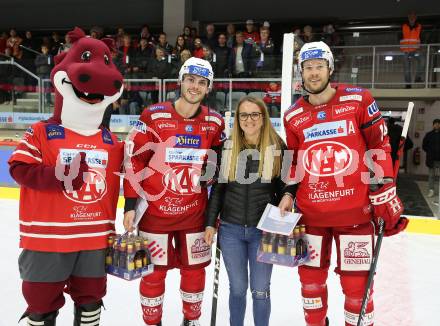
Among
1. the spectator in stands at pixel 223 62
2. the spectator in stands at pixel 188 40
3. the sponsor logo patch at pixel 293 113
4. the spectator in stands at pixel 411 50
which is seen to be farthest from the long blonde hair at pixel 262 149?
the spectator in stands at pixel 411 50

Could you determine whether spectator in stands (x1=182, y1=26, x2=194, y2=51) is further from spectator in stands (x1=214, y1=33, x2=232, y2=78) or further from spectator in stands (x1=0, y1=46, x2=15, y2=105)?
spectator in stands (x1=0, y1=46, x2=15, y2=105)

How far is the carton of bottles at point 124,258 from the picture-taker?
2043mm

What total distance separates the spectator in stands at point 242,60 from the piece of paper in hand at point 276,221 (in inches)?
172

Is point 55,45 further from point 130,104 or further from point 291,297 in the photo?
A: point 291,297

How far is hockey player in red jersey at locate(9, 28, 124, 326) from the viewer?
1.92 m

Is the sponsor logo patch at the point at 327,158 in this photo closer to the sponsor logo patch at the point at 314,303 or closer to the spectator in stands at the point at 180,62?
the sponsor logo patch at the point at 314,303

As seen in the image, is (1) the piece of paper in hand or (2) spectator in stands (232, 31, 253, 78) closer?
(1) the piece of paper in hand

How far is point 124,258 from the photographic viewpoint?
2.04 m

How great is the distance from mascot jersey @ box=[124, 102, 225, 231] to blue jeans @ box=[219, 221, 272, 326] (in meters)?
0.26

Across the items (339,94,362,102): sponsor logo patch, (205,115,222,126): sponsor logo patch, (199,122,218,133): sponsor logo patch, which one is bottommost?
(199,122,218,133): sponsor logo patch

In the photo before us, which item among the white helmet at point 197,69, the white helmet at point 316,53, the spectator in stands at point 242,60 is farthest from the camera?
the spectator in stands at point 242,60

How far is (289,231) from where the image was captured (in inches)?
83.6

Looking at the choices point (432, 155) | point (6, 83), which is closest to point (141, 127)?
point (6, 83)

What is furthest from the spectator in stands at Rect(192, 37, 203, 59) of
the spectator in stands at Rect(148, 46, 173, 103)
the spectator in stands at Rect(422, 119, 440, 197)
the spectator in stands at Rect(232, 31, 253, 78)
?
the spectator in stands at Rect(422, 119, 440, 197)
